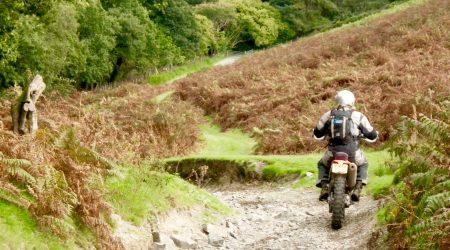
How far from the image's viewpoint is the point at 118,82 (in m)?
62.7

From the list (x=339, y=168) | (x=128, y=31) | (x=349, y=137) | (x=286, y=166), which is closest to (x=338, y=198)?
(x=339, y=168)

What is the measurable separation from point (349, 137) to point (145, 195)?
10.7ft

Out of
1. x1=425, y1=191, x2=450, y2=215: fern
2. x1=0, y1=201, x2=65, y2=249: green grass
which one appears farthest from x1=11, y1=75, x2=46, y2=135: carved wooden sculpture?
x1=425, y1=191, x2=450, y2=215: fern

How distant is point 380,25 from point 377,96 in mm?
13110

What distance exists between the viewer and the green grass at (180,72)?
6047cm

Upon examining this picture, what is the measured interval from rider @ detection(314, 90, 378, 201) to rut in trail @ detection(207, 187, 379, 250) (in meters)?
0.55

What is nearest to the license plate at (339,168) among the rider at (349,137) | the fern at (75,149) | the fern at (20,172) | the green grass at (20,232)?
the rider at (349,137)

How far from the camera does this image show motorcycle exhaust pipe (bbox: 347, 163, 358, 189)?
934 cm

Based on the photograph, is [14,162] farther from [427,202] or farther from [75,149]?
[427,202]

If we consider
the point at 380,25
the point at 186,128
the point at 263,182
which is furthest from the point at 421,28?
the point at 263,182

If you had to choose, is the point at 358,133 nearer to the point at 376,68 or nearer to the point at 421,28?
the point at 376,68

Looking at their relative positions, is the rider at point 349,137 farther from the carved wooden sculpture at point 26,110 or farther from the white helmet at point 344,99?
the carved wooden sculpture at point 26,110

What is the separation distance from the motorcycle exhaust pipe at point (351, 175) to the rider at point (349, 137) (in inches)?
7.8

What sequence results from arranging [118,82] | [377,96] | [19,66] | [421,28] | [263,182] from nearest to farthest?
1. [263,182]
2. [377,96]
3. [421,28]
4. [19,66]
5. [118,82]
